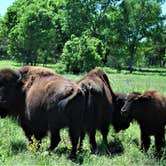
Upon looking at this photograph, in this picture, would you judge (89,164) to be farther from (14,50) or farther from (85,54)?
(14,50)

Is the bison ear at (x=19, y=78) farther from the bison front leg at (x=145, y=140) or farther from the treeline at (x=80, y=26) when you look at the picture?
the treeline at (x=80, y=26)

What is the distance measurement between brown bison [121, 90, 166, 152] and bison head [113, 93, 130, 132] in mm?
814

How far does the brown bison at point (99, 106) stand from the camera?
34.0 ft

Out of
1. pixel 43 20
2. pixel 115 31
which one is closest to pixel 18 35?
pixel 43 20

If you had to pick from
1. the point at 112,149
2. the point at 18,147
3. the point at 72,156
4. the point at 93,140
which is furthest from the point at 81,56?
the point at 72,156

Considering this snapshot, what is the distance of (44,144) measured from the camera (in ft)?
34.4

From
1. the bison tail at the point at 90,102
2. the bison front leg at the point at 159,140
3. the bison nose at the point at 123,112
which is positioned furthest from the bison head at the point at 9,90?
the bison front leg at the point at 159,140

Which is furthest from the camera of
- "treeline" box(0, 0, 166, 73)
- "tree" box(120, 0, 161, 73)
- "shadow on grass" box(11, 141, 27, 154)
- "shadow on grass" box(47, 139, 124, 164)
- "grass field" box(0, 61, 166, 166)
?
"tree" box(120, 0, 161, 73)

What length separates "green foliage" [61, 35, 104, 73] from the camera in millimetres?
46531

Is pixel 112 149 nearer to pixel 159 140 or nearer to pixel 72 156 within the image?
pixel 159 140

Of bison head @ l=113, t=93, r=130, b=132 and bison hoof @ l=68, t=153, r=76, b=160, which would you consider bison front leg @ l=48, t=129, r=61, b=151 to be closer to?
bison hoof @ l=68, t=153, r=76, b=160

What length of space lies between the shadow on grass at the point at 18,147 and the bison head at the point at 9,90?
770 mm

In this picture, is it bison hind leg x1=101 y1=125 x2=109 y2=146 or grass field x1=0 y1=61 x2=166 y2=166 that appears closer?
grass field x1=0 y1=61 x2=166 y2=166

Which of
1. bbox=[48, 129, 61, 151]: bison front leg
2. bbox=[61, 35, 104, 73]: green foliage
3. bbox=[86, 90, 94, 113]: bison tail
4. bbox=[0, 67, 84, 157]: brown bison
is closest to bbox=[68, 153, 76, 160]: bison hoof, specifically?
bbox=[0, 67, 84, 157]: brown bison
